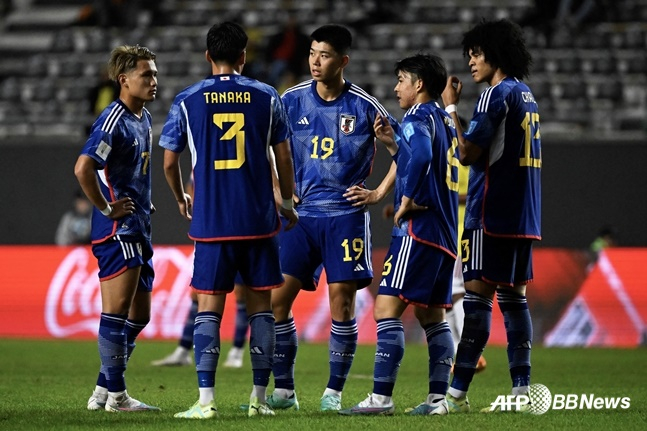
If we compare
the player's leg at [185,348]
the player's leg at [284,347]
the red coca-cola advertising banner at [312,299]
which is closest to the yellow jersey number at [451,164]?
the player's leg at [284,347]

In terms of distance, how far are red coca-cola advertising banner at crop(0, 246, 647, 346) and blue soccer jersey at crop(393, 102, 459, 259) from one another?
6718 millimetres

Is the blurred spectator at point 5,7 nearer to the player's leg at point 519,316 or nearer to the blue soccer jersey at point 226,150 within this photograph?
the blue soccer jersey at point 226,150

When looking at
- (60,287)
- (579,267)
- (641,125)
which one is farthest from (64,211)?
(641,125)

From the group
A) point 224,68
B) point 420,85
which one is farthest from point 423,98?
point 224,68

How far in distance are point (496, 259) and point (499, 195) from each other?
381 millimetres

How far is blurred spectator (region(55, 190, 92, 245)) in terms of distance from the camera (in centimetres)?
1561

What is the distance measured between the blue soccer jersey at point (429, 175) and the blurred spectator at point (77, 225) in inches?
373

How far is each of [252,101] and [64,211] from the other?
10.1m

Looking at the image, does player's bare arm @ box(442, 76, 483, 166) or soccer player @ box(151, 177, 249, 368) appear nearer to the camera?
player's bare arm @ box(442, 76, 483, 166)

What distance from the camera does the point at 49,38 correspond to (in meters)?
21.3

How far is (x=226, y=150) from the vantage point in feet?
20.9

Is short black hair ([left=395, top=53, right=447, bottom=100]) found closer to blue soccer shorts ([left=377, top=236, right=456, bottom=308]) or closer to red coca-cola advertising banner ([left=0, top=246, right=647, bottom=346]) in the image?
blue soccer shorts ([left=377, top=236, right=456, bottom=308])

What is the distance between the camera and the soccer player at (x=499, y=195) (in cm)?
676

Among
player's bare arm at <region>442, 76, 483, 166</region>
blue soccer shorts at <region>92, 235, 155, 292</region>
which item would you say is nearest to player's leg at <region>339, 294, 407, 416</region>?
player's bare arm at <region>442, 76, 483, 166</region>
